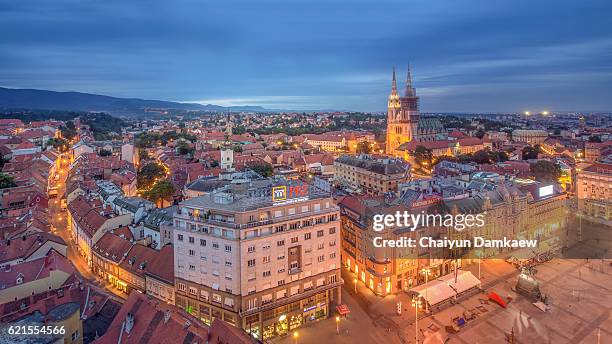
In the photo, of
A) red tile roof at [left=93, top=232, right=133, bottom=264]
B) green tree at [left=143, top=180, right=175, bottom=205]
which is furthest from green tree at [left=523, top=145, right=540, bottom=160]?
red tile roof at [left=93, top=232, right=133, bottom=264]

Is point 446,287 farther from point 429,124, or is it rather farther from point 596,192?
point 429,124

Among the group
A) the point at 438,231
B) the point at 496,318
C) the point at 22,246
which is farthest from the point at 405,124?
the point at 22,246

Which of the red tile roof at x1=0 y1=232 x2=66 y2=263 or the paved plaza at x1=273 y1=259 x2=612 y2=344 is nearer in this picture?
the paved plaza at x1=273 y1=259 x2=612 y2=344

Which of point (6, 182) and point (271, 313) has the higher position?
point (6, 182)

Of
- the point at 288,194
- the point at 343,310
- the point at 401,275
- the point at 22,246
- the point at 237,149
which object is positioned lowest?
the point at 343,310

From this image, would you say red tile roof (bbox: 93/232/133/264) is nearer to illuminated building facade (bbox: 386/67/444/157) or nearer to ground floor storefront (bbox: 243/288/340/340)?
ground floor storefront (bbox: 243/288/340/340)

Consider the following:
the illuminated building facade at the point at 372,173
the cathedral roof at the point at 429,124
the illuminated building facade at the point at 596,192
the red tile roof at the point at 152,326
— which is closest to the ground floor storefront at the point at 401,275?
the red tile roof at the point at 152,326
